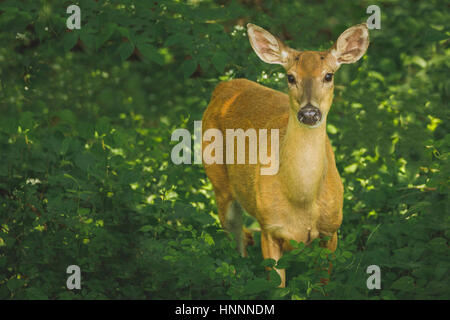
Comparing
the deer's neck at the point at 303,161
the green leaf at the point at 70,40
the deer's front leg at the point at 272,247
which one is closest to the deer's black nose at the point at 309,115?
the deer's neck at the point at 303,161

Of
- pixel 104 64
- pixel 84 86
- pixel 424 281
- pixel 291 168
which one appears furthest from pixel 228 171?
pixel 104 64

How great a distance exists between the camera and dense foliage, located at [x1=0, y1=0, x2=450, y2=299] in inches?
153

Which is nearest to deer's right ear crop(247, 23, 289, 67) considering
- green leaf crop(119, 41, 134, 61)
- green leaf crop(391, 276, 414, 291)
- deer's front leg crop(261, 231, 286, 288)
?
green leaf crop(119, 41, 134, 61)

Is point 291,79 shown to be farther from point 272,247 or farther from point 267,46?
point 272,247

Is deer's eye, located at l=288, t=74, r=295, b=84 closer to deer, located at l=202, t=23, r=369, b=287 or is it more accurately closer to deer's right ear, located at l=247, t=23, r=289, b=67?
deer, located at l=202, t=23, r=369, b=287

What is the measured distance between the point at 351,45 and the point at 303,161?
2.64ft

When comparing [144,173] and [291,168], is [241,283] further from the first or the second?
[144,173]

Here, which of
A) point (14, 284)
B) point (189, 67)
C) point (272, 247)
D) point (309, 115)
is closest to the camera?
point (309, 115)

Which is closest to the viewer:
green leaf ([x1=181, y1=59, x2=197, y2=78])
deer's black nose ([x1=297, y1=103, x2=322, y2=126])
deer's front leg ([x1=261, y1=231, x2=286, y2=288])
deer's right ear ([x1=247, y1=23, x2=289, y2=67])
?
deer's black nose ([x1=297, y1=103, x2=322, y2=126])

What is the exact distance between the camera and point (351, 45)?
4133mm

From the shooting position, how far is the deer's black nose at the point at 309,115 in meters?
3.71

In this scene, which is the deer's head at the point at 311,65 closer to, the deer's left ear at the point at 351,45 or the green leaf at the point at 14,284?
the deer's left ear at the point at 351,45

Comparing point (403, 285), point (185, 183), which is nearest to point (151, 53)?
point (185, 183)

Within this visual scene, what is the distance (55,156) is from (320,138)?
2.04 m
